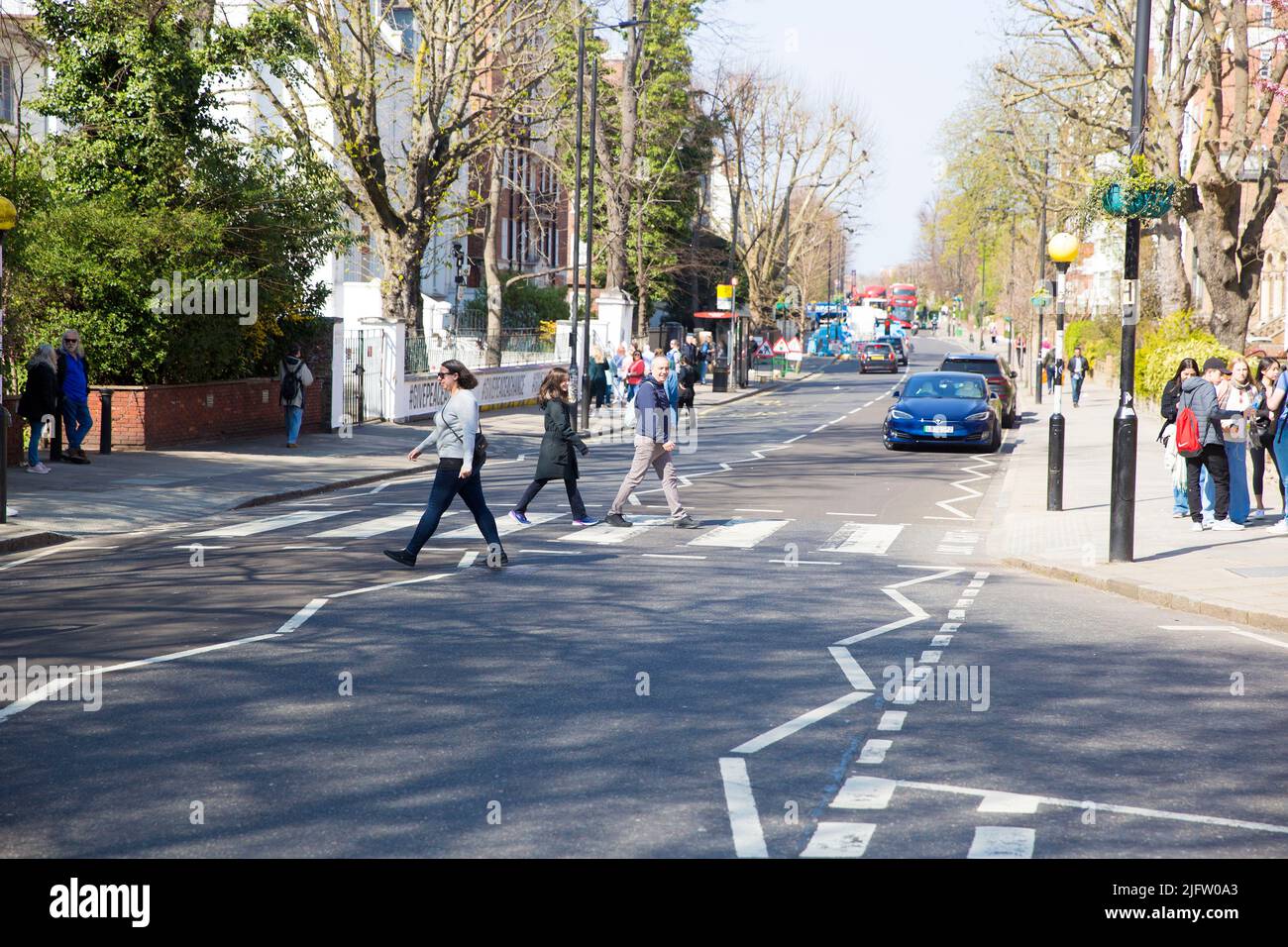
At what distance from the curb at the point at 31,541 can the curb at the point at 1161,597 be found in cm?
961

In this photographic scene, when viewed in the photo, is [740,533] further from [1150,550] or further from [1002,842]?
[1002,842]

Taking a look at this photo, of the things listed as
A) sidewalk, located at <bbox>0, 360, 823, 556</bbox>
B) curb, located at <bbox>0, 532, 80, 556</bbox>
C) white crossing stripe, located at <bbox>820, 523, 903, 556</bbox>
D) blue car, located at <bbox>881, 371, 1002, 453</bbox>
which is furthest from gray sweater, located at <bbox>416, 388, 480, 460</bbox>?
blue car, located at <bbox>881, 371, 1002, 453</bbox>

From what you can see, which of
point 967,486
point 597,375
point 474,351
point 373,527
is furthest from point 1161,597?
point 474,351

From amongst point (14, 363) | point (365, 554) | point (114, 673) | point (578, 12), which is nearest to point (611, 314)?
point (578, 12)

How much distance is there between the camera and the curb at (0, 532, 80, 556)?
14211mm

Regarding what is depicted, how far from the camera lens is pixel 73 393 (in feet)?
67.9

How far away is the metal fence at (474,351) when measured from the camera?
34.0 m

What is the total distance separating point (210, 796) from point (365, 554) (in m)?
7.65

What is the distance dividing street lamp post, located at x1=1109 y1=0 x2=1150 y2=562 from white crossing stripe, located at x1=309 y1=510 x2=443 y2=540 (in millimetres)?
7331

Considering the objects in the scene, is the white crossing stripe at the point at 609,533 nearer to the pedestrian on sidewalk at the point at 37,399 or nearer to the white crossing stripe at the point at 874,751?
the white crossing stripe at the point at 874,751

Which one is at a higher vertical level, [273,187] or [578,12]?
[578,12]

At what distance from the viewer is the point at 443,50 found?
3150 centimetres

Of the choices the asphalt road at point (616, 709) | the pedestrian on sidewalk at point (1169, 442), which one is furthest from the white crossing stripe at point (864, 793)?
the pedestrian on sidewalk at point (1169, 442)

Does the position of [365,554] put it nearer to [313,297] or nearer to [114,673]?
[114,673]
